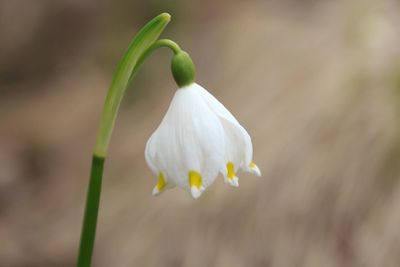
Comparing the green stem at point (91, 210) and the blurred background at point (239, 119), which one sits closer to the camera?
the green stem at point (91, 210)

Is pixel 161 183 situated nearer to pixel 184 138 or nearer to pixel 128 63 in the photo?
pixel 184 138

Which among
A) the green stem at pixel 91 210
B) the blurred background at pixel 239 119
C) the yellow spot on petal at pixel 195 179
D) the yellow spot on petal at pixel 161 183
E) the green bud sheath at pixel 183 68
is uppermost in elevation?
the green bud sheath at pixel 183 68

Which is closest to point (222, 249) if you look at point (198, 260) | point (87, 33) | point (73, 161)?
point (198, 260)

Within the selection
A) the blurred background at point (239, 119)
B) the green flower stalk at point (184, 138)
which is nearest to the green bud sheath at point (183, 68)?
the green flower stalk at point (184, 138)

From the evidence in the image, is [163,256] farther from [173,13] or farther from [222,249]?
[173,13]

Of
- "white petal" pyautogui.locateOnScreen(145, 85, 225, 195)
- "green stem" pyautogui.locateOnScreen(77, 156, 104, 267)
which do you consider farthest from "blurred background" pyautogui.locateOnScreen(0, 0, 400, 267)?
"white petal" pyautogui.locateOnScreen(145, 85, 225, 195)

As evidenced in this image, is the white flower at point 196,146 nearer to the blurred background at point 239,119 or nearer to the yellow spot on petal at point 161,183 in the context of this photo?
the yellow spot on petal at point 161,183

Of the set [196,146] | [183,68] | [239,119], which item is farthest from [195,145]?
[239,119]

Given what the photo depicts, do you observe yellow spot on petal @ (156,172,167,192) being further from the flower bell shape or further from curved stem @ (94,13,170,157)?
curved stem @ (94,13,170,157)
